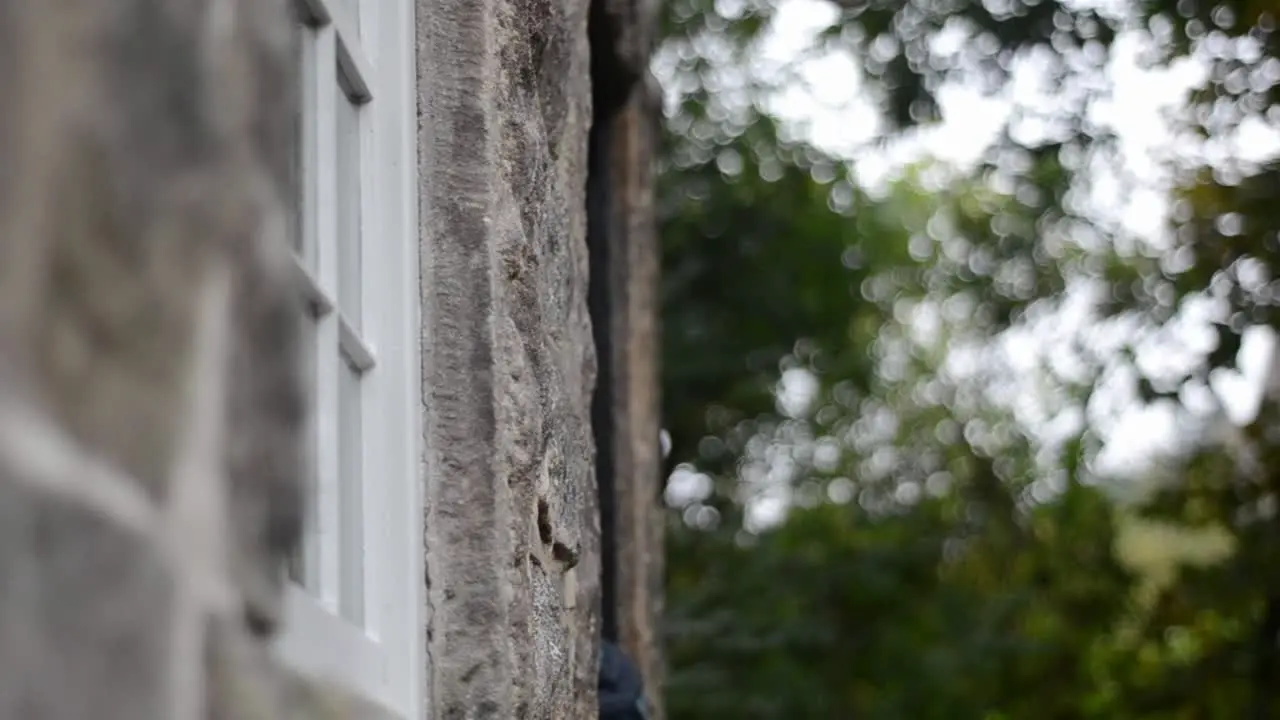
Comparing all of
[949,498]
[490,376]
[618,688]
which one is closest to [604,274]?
[618,688]

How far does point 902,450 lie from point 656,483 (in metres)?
9.85

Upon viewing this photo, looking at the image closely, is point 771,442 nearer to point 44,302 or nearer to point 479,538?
point 479,538

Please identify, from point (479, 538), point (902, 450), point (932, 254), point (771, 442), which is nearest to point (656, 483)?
point (479, 538)

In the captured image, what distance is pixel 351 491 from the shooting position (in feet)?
6.61

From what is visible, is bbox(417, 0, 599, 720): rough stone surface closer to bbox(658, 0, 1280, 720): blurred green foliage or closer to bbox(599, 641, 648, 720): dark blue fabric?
bbox(599, 641, 648, 720): dark blue fabric

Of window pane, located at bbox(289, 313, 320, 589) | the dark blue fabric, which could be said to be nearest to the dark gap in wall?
the dark blue fabric

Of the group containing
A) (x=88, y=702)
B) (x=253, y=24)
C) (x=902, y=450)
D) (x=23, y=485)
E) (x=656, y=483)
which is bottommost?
(x=902, y=450)

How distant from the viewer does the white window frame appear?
6.07ft

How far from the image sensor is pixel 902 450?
14805 mm

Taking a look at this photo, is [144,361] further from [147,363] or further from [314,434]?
[314,434]

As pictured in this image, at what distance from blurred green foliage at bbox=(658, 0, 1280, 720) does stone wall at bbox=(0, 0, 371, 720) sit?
7493 mm

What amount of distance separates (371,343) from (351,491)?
0.18 m

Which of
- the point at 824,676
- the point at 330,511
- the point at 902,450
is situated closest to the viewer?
the point at 330,511

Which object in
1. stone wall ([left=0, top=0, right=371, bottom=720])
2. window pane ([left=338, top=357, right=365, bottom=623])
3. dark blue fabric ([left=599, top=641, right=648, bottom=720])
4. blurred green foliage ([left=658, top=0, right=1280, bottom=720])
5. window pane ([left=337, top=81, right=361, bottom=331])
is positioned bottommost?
blurred green foliage ([left=658, top=0, right=1280, bottom=720])
